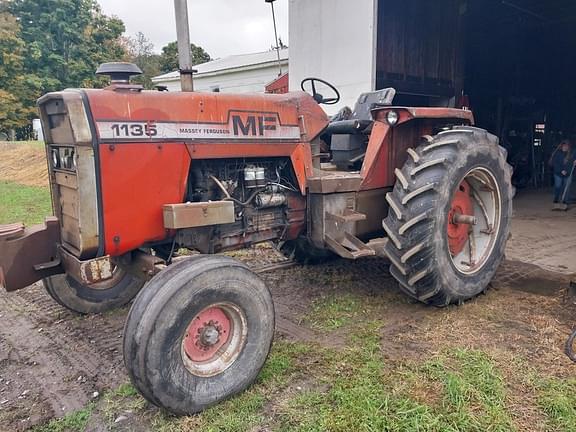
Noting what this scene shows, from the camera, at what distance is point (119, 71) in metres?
2.51

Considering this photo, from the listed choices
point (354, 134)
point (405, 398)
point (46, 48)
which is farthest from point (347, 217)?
point (46, 48)

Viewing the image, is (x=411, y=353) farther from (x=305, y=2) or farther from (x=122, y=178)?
(x=305, y=2)

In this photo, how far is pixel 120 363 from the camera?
2.82 m

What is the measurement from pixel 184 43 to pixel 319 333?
2.15m

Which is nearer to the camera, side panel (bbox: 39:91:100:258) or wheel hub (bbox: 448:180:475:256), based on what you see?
side panel (bbox: 39:91:100:258)

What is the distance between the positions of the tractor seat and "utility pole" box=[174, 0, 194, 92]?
138 cm

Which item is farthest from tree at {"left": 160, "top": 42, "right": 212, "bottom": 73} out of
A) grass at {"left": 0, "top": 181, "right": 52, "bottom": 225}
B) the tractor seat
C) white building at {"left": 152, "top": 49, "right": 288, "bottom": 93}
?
the tractor seat

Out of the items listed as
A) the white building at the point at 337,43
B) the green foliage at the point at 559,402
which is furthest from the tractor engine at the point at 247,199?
the white building at the point at 337,43

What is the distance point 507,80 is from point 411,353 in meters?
12.2

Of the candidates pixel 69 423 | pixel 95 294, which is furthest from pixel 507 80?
pixel 69 423

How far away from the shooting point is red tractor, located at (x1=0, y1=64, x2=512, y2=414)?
7.53ft

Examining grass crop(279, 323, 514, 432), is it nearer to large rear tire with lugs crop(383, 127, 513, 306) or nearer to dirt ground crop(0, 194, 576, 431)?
dirt ground crop(0, 194, 576, 431)

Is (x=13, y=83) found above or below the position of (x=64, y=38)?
below

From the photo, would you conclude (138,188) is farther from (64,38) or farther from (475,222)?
(64,38)
